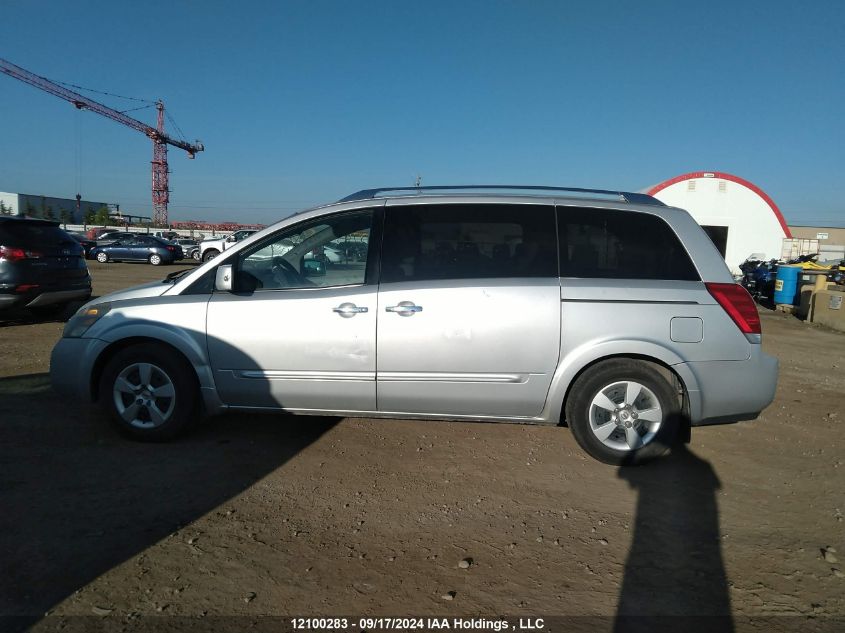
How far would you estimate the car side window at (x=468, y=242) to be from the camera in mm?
4094

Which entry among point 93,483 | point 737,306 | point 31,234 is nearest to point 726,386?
point 737,306

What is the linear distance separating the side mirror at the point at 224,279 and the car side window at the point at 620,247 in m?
2.33

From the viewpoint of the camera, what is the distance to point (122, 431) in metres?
4.37

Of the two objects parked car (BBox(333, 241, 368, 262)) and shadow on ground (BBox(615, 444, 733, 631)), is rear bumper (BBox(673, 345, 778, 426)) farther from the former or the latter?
parked car (BBox(333, 241, 368, 262))

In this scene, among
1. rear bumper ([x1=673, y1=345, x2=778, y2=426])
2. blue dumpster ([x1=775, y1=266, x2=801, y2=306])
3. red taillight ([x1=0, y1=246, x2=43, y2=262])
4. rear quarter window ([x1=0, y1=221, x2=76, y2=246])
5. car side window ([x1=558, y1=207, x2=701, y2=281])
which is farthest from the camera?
blue dumpster ([x1=775, y1=266, x2=801, y2=306])

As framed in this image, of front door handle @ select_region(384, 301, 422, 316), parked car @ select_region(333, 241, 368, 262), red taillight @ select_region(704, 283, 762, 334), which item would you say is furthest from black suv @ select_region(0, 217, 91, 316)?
red taillight @ select_region(704, 283, 762, 334)

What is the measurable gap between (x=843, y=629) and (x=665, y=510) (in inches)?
43.5

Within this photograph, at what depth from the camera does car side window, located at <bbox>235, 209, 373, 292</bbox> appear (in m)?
4.27

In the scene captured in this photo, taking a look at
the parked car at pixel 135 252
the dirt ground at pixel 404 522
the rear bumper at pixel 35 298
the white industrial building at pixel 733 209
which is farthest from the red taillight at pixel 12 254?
the white industrial building at pixel 733 209

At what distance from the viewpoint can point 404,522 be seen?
335 cm

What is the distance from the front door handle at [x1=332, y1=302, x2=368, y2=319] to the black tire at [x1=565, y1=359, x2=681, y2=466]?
5.13ft

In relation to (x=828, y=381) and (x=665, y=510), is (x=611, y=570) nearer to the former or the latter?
(x=665, y=510)

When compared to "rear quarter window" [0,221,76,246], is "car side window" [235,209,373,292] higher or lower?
lower

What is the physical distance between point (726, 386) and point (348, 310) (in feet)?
8.55
